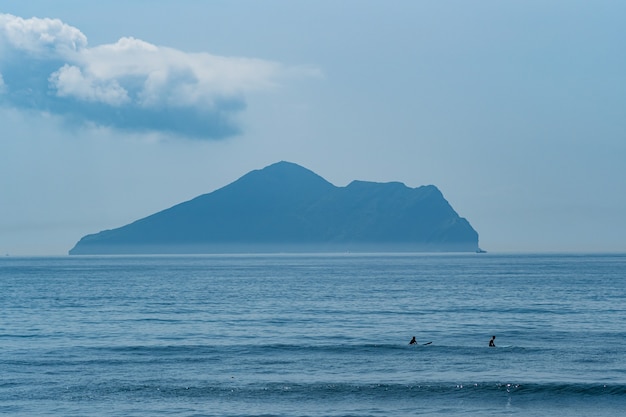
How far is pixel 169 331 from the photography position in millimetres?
74312

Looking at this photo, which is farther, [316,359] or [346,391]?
[316,359]

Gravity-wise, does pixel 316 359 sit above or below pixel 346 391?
above

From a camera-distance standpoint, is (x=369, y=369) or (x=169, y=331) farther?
(x=169, y=331)

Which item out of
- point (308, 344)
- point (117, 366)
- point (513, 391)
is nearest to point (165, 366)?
point (117, 366)

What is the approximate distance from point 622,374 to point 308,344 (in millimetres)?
23654

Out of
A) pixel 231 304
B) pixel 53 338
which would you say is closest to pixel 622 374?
pixel 53 338

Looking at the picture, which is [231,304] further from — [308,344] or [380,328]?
[308,344]

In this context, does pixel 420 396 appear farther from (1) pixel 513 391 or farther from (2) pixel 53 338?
(2) pixel 53 338

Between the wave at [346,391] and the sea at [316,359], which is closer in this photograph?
the sea at [316,359]

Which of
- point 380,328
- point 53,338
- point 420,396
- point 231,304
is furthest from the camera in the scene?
point 231,304

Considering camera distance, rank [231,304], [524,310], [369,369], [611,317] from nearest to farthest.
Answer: [369,369], [611,317], [524,310], [231,304]

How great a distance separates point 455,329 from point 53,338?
34.4m

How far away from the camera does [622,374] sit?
50.3 meters

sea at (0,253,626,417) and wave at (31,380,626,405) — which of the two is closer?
sea at (0,253,626,417)
